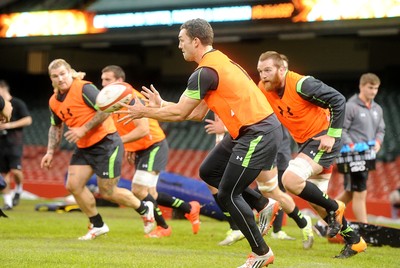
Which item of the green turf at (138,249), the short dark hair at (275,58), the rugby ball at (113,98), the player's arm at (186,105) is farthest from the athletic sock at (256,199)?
the player's arm at (186,105)

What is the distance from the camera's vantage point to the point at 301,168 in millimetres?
9398

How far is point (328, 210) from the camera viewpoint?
931cm

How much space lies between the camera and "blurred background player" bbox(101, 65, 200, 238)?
11.4 meters

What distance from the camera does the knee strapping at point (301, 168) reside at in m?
9.36

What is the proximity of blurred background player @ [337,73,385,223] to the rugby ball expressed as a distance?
3881 millimetres

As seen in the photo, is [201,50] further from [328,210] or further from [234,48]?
[234,48]

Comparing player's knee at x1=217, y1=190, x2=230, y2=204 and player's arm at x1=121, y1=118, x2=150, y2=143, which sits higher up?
player's arm at x1=121, y1=118, x2=150, y2=143

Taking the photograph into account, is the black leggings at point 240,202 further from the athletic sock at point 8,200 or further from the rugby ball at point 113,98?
the athletic sock at point 8,200

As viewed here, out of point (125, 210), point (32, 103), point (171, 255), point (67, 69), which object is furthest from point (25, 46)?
point (171, 255)

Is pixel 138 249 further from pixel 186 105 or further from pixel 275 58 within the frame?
pixel 275 58

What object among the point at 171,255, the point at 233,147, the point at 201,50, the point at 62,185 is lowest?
the point at 62,185

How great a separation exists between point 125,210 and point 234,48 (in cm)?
976

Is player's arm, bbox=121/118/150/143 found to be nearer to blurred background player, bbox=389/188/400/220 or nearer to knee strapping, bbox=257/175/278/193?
knee strapping, bbox=257/175/278/193

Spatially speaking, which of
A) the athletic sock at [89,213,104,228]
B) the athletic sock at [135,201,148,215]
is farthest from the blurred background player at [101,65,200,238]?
the athletic sock at [89,213,104,228]
